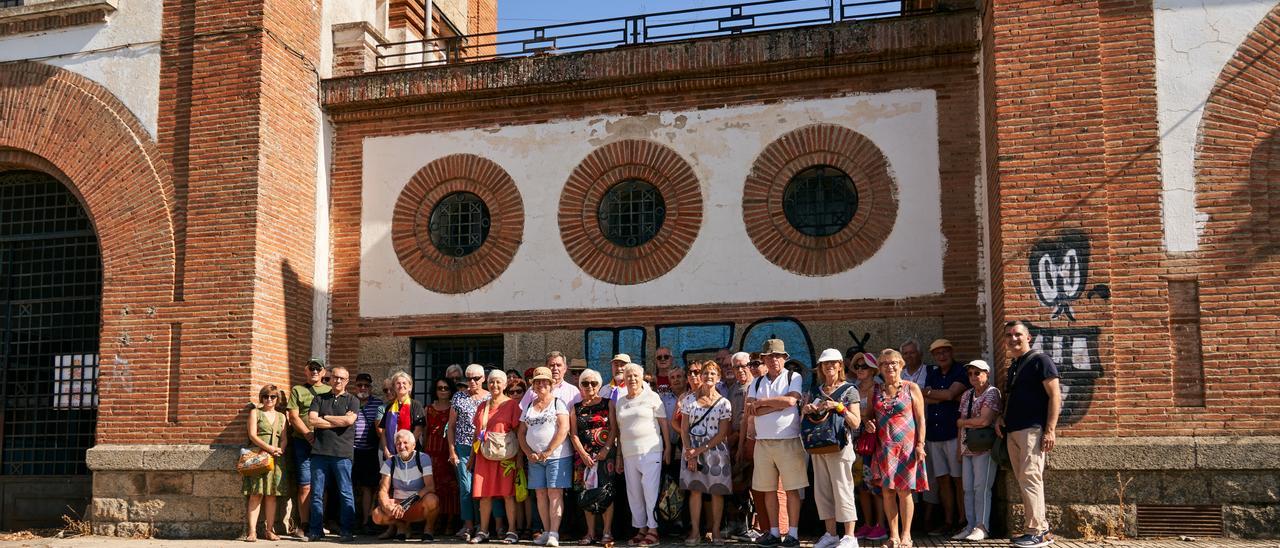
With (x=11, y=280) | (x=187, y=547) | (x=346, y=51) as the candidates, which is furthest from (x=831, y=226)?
(x=11, y=280)

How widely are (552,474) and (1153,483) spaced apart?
5314mm

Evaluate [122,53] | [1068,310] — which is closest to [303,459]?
[122,53]

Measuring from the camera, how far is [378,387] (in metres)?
13.8

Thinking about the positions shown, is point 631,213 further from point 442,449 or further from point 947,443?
point 947,443

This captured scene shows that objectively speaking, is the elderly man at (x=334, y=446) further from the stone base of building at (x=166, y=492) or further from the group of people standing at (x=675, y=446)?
the stone base of building at (x=166, y=492)

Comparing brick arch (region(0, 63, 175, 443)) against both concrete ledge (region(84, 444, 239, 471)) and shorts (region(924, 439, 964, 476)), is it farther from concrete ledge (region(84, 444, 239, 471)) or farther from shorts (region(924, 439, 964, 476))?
shorts (region(924, 439, 964, 476))

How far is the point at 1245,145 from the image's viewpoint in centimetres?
1059

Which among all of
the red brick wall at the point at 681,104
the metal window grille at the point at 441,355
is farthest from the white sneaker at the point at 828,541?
the metal window grille at the point at 441,355

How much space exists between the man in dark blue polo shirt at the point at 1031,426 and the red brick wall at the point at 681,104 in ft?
6.56

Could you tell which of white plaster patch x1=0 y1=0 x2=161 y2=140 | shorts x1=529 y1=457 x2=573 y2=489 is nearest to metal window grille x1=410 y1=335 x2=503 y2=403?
shorts x1=529 y1=457 x2=573 y2=489

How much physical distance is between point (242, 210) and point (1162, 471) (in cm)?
969

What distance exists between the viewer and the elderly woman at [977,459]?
10109 millimetres

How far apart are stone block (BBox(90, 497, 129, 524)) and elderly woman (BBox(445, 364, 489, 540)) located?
13.4 ft

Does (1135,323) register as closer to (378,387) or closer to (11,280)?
(378,387)
